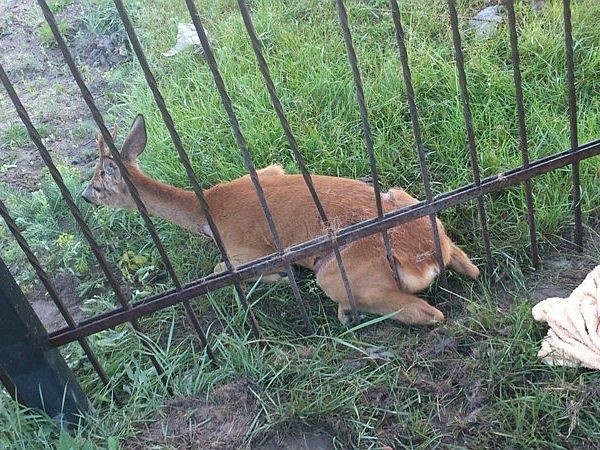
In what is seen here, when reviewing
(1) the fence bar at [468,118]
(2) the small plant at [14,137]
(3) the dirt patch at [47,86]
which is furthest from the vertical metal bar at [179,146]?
(2) the small plant at [14,137]

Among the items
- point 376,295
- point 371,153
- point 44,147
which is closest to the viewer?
point 44,147

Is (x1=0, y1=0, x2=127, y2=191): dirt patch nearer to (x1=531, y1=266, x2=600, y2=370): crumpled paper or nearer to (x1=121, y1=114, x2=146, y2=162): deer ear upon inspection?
(x1=121, y1=114, x2=146, y2=162): deer ear

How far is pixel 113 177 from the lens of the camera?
431 centimetres

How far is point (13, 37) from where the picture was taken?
667 centimetres

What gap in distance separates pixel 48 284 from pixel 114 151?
59 cm

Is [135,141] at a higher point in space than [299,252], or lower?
higher

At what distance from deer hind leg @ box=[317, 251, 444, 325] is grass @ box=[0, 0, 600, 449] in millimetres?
85

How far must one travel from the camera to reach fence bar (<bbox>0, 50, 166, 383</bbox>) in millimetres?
2637

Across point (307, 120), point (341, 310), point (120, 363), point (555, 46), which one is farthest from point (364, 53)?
point (120, 363)

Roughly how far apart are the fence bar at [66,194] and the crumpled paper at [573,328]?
1.58m

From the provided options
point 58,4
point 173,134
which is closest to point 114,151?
point 173,134

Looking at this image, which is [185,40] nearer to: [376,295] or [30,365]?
[376,295]

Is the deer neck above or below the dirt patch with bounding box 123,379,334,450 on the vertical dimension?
above

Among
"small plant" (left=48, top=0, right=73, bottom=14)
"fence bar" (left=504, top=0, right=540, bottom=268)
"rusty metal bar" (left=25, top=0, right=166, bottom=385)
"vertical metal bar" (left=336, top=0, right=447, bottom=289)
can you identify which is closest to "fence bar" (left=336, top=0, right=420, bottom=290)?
"vertical metal bar" (left=336, top=0, right=447, bottom=289)
